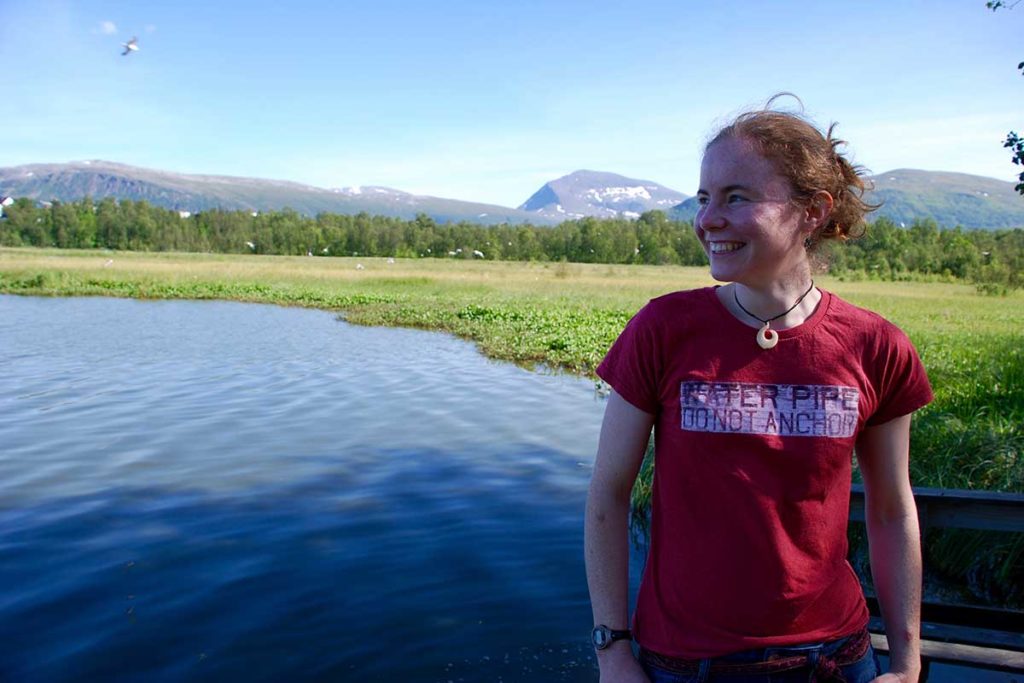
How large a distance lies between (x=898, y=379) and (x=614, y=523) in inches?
28.7

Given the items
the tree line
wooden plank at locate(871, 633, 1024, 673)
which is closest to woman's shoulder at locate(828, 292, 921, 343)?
wooden plank at locate(871, 633, 1024, 673)

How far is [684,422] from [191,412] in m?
12.3

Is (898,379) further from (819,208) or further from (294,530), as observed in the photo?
(294,530)

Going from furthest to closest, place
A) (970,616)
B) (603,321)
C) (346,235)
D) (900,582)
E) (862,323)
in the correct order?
(346,235) < (603,321) < (970,616) < (900,582) < (862,323)

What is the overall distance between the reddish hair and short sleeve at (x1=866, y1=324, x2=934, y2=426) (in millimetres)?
312

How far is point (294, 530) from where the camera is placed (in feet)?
24.6

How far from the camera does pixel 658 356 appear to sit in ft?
5.96

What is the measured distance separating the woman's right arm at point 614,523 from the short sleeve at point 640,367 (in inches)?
1.0

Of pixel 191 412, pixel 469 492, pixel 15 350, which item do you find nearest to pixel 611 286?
pixel 15 350

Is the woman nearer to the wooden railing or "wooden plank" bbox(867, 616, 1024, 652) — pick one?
the wooden railing

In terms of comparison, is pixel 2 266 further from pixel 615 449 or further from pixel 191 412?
pixel 615 449

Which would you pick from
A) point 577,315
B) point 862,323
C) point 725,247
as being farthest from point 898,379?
point 577,315

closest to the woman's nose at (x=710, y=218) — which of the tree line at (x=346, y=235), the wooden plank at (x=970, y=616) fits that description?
the wooden plank at (x=970, y=616)

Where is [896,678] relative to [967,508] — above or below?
above
